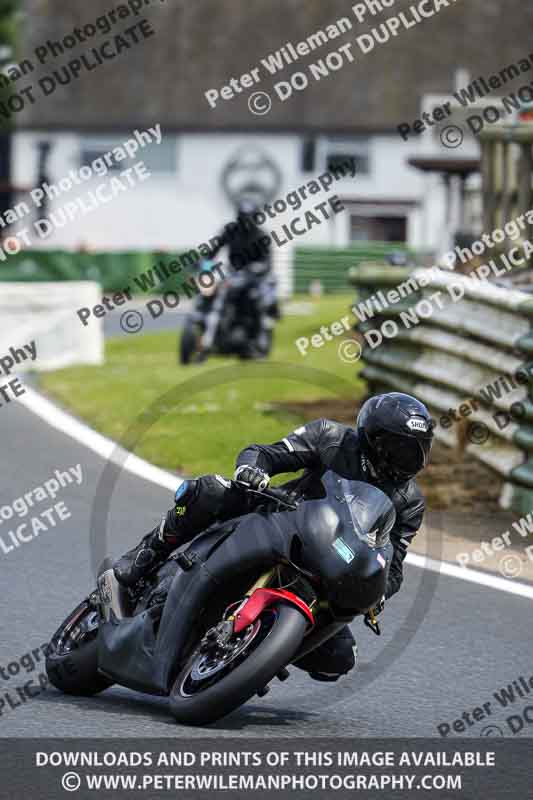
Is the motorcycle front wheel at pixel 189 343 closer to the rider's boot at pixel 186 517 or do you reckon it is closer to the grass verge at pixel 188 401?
the grass verge at pixel 188 401

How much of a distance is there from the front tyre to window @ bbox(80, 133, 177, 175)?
54.1 metres

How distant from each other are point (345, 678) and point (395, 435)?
1.46 metres

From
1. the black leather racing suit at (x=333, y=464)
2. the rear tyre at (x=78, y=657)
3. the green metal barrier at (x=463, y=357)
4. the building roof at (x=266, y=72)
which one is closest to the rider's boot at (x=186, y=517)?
the black leather racing suit at (x=333, y=464)

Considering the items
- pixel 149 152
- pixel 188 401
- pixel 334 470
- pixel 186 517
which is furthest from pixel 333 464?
pixel 149 152

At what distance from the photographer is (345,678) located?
740cm

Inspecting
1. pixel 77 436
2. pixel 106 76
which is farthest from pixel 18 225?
pixel 77 436

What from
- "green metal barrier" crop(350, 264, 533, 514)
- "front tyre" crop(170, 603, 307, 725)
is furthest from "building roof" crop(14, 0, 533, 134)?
"front tyre" crop(170, 603, 307, 725)

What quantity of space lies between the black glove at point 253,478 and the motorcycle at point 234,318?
14700 mm

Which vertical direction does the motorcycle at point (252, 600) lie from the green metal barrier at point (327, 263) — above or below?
above

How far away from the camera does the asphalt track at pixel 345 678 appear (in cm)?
647

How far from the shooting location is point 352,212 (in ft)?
190

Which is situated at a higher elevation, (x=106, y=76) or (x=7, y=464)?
(x=106, y=76)
